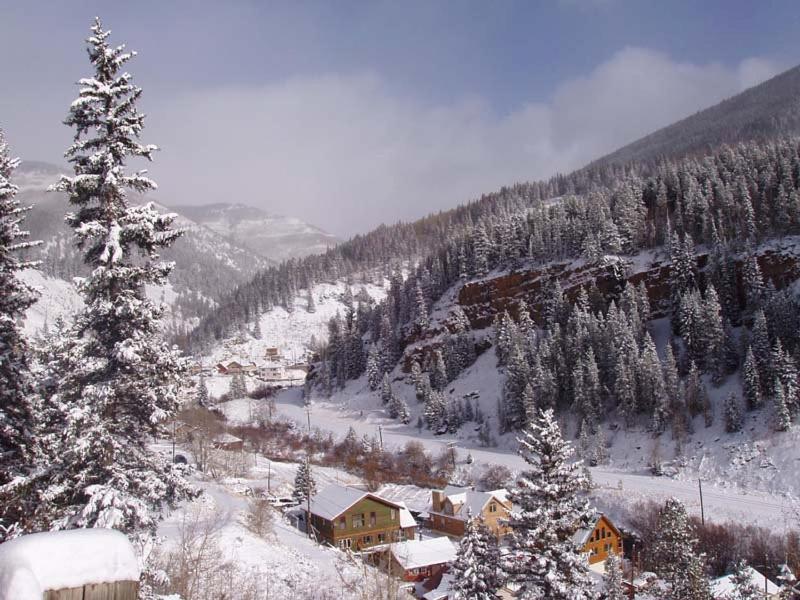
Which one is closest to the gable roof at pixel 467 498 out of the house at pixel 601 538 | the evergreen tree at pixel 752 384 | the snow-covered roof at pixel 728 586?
the house at pixel 601 538

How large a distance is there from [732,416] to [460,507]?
108 feet

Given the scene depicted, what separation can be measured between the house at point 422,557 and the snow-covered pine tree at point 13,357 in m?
33.3

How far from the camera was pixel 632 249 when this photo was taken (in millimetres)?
113750

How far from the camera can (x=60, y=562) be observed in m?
4.07

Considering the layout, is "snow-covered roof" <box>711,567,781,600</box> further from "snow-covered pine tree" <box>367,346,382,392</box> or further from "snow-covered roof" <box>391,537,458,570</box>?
"snow-covered pine tree" <box>367,346,382,392</box>

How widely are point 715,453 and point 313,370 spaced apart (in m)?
105

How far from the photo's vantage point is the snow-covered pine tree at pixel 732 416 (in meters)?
68.3

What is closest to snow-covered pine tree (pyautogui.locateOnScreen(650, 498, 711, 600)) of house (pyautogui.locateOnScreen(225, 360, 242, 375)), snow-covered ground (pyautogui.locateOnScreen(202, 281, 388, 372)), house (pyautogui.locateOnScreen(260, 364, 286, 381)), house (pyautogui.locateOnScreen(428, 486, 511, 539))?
house (pyautogui.locateOnScreen(428, 486, 511, 539))

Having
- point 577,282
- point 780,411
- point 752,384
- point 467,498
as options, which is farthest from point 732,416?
point 577,282

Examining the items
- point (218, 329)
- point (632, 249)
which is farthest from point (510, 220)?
point (218, 329)

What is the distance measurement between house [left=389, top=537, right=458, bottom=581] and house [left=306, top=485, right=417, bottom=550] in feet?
15.8

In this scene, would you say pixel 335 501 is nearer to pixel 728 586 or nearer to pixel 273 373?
pixel 728 586

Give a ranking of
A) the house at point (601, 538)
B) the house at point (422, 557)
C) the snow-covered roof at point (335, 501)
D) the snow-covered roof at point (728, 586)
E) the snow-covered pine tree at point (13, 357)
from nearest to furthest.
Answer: the snow-covered pine tree at point (13, 357), the snow-covered roof at point (728, 586), the house at point (422, 557), the house at point (601, 538), the snow-covered roof at point (335, 501)

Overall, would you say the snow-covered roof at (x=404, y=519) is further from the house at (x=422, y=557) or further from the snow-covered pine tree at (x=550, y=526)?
the snow-covered pine tree at (x=550, y=526)
